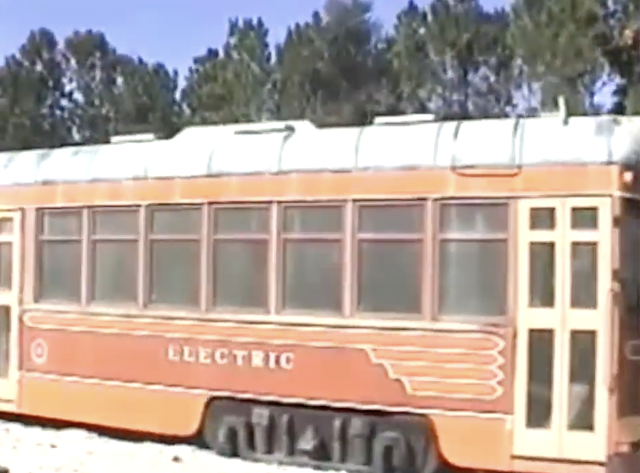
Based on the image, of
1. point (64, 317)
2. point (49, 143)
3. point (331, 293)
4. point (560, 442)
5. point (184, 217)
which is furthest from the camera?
point (49, 143)

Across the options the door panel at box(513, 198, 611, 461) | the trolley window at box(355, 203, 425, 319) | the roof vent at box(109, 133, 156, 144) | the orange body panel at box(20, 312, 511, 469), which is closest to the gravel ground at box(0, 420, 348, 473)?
the orange body panel at box(20, 312, 511, 469)

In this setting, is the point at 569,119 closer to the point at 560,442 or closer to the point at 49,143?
the point at 560,442

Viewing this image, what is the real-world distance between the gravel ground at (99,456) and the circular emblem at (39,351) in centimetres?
62

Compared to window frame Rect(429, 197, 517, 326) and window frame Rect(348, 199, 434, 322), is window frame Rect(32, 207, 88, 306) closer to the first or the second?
window frame Rect(348, 199, 434, 322)

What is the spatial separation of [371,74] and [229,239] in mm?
23595

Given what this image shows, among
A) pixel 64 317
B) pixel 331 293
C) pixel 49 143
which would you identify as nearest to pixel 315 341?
pixel 331 293

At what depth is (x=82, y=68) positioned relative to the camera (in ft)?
148

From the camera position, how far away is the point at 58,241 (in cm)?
1241

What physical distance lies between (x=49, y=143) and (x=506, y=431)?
34.7 meters

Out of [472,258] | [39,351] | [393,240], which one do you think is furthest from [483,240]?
[39,351]

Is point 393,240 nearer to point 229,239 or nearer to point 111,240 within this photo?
point 229,239

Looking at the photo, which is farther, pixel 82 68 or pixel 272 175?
pixel 82 68

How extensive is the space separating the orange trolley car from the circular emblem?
4 centimetres

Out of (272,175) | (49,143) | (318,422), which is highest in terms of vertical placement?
(49,143)
